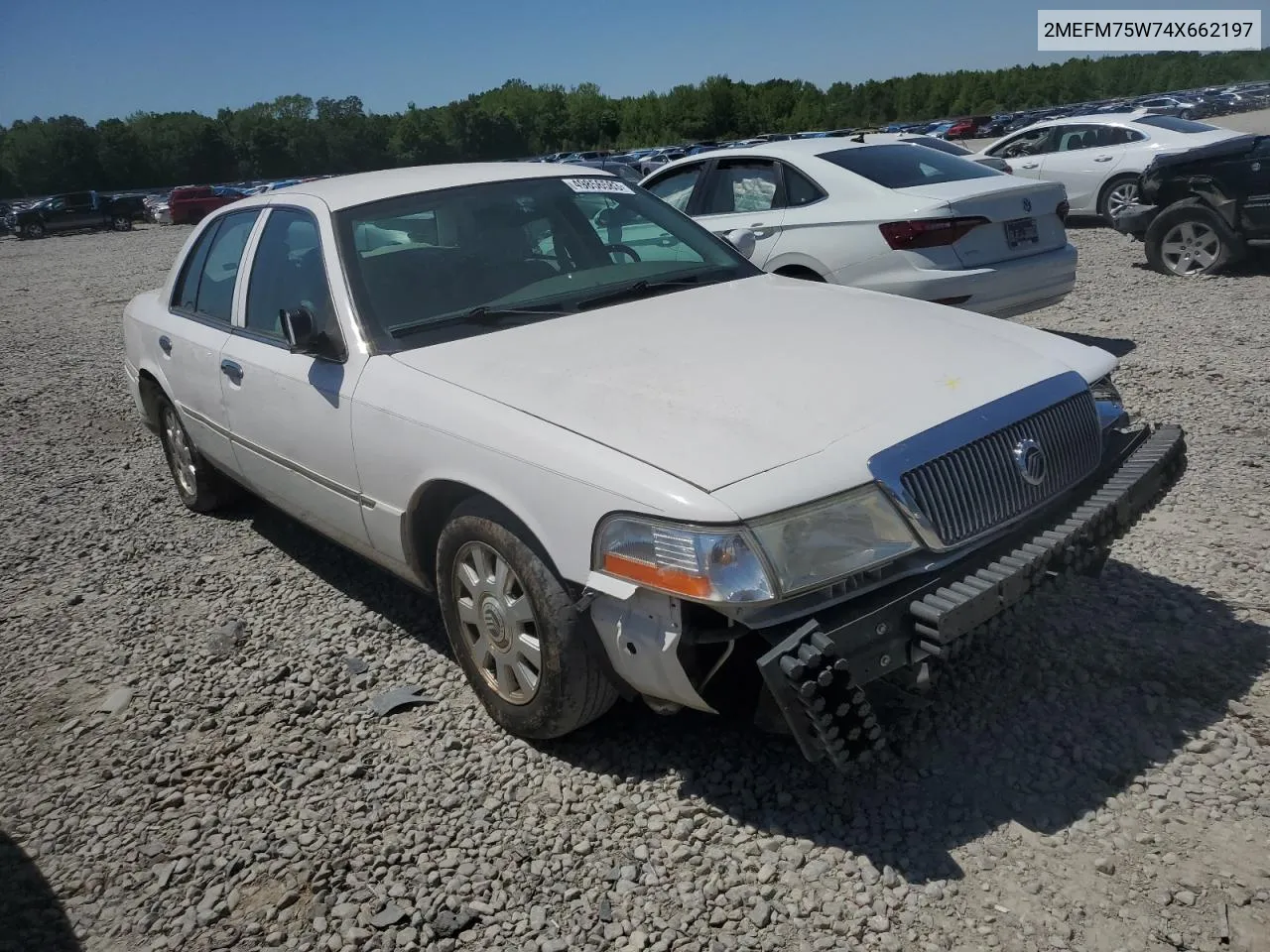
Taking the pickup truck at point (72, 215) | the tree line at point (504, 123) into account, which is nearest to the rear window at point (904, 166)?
the pickup truck at point (72, 215)

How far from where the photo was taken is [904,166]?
7.05 meters

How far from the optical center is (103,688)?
3.86 m

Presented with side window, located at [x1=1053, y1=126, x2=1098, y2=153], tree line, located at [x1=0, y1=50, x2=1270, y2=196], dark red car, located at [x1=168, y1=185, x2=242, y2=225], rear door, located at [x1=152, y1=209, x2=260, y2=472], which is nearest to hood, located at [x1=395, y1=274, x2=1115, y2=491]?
rear door, located at [x1=152, y1=209, x2=260, y2=472]

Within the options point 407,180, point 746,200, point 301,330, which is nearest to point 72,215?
point 746,200

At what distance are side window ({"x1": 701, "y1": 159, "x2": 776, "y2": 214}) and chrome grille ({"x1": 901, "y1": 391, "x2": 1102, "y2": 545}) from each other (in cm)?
452

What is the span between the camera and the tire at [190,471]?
5293 millimetres

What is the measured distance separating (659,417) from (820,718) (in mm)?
906

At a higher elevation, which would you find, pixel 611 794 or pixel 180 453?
pixel 180 453

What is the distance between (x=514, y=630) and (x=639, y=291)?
1.54 m

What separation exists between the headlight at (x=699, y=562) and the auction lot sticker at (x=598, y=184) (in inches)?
91.2

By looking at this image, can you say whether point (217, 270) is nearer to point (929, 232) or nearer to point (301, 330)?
point (301, 330)

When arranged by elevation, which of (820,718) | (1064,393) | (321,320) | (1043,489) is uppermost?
(321,320)

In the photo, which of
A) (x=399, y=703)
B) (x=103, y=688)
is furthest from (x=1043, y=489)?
(x=103, y=688)

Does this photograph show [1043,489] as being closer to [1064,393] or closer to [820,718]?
[1064,393]
